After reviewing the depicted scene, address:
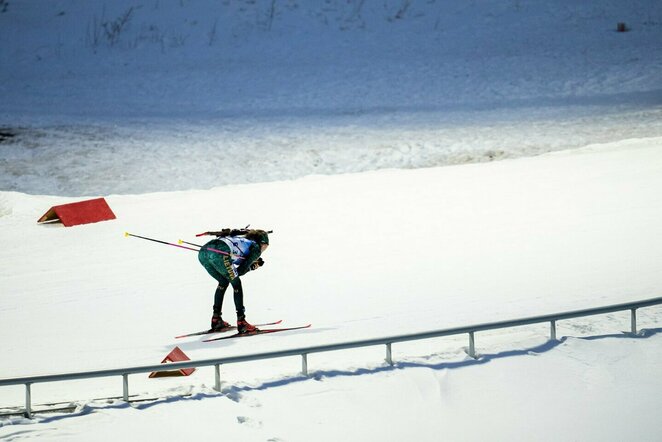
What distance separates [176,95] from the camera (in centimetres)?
2970

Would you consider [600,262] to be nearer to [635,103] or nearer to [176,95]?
[635,103]

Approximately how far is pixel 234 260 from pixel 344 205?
22.8 ft

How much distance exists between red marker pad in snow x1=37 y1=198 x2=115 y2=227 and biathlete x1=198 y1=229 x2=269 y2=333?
7.09 meters

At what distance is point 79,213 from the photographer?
20.4m

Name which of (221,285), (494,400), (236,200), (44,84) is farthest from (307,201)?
(44,84)

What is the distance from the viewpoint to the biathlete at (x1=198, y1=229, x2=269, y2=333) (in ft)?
44.2

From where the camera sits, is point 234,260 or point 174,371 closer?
point 174,371

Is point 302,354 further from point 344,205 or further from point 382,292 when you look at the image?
point 344,205

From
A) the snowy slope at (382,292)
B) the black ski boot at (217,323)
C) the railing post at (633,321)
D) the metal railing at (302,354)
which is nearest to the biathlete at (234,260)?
the black ski boot at (217,323)

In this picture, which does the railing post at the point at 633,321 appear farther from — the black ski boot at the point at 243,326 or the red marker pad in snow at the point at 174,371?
the red marker pad in snow at the point at 174,371

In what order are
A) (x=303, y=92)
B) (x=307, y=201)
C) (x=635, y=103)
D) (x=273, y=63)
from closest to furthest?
(x=307, y=201) → (x=635, y=103) → (x=303, y=92) → (x=273, y=63)

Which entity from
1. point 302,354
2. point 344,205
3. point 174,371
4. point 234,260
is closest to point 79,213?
point 344,205

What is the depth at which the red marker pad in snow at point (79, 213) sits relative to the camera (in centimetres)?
2023

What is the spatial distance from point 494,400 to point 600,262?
5556 millimetres
